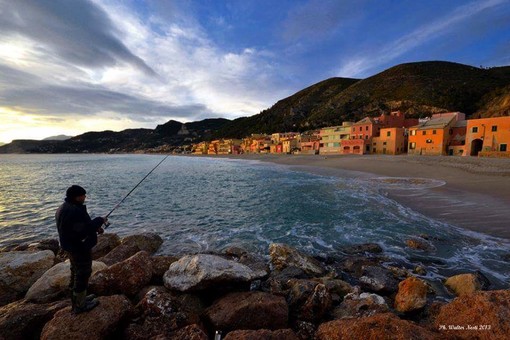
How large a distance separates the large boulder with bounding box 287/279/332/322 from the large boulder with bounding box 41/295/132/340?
3247mm

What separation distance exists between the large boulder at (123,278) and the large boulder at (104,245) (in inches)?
188

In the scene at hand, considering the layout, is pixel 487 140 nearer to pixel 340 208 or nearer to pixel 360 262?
pixel 340 208

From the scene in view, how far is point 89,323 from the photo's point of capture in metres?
3.97

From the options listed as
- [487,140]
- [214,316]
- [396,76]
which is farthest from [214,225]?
[396,76]

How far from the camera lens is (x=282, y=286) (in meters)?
6.09

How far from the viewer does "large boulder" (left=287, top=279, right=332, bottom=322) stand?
492 centimetres

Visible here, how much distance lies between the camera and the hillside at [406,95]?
275 ft

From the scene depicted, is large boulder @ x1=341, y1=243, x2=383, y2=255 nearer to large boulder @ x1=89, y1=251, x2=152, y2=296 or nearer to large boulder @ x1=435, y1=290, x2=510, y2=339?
large boulder @ x1=435, y1=290, x2=510, y2=339

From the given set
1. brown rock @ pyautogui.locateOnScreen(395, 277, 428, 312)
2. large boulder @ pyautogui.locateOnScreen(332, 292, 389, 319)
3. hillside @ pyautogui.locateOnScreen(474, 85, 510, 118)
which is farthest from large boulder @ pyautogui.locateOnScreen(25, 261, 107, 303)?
hillside @ pyautogui.locateOnScreen(474, 85, 510, 118)

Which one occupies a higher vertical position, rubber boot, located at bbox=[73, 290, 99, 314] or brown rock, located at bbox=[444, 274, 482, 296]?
rubber boot, located at bbox=[73, 290, 99, 314]

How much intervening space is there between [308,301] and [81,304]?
4234 mm

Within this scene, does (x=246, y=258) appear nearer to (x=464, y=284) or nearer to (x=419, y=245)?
(x=464, y=284)

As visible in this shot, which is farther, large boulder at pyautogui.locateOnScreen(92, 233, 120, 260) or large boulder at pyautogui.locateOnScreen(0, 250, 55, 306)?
large boulder at pyautogui.locateOnScreen(92, 233, 120, 260)

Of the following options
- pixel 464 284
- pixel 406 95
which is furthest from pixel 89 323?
pixel 406 95
